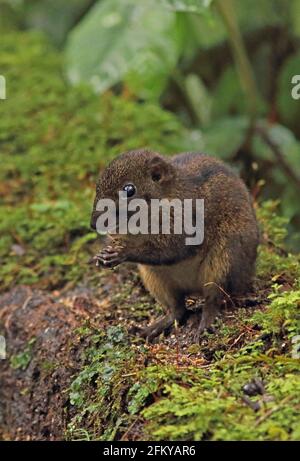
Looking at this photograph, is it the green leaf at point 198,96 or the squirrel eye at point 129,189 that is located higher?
the green leaf at point 198,96

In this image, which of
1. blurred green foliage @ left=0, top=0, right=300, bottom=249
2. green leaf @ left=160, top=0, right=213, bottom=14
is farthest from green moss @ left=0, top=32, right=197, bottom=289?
green leaf @ left=160, top=0, right=213, bottom=14

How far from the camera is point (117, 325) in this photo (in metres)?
5.00

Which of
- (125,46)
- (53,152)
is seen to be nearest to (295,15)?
(125,46)

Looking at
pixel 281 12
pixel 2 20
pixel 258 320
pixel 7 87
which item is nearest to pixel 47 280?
pixel 258 320

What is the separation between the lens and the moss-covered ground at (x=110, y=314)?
3861 mm

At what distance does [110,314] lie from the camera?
5.27 m

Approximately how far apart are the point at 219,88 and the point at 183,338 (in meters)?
4.68

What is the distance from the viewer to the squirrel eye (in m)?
4.97

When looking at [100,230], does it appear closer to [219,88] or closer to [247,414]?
[247,414]

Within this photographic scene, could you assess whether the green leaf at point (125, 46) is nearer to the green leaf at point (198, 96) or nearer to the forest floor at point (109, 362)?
the green leaf at point (198, 96)

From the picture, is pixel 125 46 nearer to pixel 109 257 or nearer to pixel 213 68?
pixel 213 68

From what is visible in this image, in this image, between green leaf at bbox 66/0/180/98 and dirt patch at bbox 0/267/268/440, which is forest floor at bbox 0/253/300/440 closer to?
dirt patch at bbox 0/267/268/440

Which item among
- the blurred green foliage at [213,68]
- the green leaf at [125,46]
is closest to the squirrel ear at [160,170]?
the blurred green foliage at [213,68]

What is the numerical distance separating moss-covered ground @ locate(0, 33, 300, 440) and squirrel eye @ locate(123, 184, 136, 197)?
68cm
